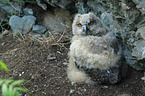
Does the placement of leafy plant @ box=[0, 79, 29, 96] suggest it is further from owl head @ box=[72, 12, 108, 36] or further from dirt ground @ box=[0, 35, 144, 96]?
owl head @ box=[72, 12, 108, 36]

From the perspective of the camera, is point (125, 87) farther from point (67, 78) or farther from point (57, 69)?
point (57, 69)

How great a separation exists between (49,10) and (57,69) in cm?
220

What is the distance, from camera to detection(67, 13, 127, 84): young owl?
276cm

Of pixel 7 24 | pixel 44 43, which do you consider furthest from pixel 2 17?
pixel 44 43

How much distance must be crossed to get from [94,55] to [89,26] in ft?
1.96

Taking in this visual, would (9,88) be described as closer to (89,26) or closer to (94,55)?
(94,55)

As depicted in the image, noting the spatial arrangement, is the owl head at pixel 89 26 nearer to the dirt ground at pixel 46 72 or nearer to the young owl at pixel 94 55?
the young owl at pixel 94 55

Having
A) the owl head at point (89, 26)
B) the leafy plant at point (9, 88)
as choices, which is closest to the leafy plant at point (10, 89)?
the leafy plant at point (9, 88)

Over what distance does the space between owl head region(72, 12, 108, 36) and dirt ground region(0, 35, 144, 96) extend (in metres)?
0.84

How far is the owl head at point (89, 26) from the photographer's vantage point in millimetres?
2994

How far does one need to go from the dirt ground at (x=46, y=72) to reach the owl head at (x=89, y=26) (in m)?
0.84

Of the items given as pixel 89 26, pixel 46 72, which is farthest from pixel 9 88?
pixel 89 26

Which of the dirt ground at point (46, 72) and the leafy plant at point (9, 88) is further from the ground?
the leafy plant at point (9, 88)

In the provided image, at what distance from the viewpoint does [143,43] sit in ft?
8.94
